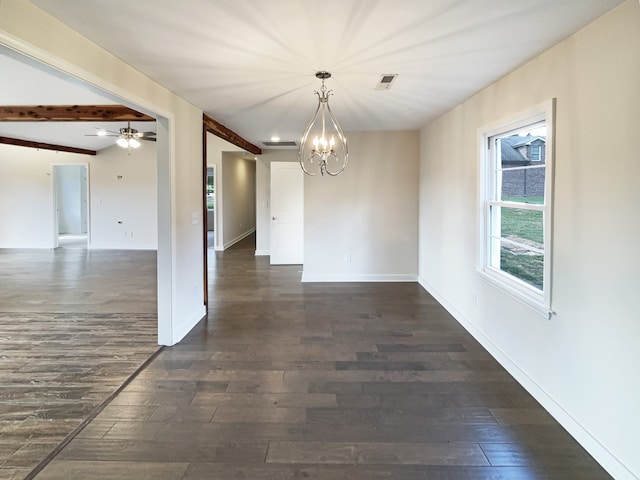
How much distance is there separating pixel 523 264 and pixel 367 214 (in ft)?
10.9

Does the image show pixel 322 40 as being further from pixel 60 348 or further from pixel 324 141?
pixel 60 348

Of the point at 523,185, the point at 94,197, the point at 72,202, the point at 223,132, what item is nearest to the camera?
the point at 523,185

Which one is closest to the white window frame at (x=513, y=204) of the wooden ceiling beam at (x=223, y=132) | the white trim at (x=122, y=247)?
the wooden ceiling beam at (x=223, y=132)

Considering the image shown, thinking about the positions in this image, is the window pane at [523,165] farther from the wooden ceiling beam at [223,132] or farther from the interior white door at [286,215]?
the interior white door at [286,215]

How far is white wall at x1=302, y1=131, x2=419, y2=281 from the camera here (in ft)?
20.2

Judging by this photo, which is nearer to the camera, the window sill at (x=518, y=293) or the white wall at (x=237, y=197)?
the window sill at (x=518, y=293)

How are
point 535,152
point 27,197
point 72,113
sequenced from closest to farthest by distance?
1. point 535,152
2. point 72,113
3. point 27,197

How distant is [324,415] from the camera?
8.18 feet

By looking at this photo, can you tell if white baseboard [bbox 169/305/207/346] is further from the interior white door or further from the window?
the window

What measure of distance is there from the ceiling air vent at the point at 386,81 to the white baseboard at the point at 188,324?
298cm

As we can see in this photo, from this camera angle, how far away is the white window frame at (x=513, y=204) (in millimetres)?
2564

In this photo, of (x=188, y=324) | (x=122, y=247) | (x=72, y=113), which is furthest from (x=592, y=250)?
(x=122, y=247)

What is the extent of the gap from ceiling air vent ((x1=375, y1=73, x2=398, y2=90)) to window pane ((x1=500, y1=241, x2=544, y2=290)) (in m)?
1.75

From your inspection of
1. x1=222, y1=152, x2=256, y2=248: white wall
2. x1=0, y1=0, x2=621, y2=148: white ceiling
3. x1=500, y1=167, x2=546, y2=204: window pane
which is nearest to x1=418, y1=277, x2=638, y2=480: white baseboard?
x1=500, y1=167, x2=546, y2=204: window pane
